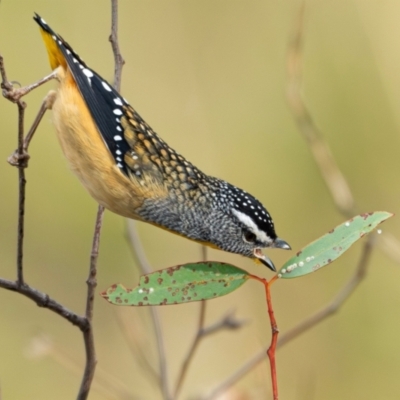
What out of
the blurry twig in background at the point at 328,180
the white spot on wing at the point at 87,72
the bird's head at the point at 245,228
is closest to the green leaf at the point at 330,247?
the blurry twig in background at the point at 328,180

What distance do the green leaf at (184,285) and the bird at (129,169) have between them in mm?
1252

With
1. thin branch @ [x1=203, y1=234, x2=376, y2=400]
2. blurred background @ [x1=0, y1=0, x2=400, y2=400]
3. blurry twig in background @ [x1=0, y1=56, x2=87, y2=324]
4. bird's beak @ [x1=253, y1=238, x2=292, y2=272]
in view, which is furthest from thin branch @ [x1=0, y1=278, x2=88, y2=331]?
blurred background @ [x1=0, y1=0, x2=400, y2=400]

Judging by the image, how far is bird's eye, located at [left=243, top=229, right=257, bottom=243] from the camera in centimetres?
330

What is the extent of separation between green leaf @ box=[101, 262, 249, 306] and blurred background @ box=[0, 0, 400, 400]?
373 cm

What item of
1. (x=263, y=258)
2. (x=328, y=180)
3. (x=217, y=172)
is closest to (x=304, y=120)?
(x=328, y=180)

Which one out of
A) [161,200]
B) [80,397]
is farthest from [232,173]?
[80,397]

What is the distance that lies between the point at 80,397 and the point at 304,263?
912mm

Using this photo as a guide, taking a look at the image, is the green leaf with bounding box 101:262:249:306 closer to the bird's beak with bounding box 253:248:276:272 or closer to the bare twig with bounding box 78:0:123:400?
the bare twig with bounding box 78:0:123:400

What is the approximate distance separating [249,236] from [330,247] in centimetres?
137

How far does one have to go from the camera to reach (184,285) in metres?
1.98

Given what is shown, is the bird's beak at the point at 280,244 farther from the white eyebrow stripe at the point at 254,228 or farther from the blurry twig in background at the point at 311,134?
the blurry twig in background at the point at 311,134

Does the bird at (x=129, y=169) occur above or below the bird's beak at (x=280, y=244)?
above

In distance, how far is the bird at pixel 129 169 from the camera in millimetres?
3326

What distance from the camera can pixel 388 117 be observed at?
20.6 feet
